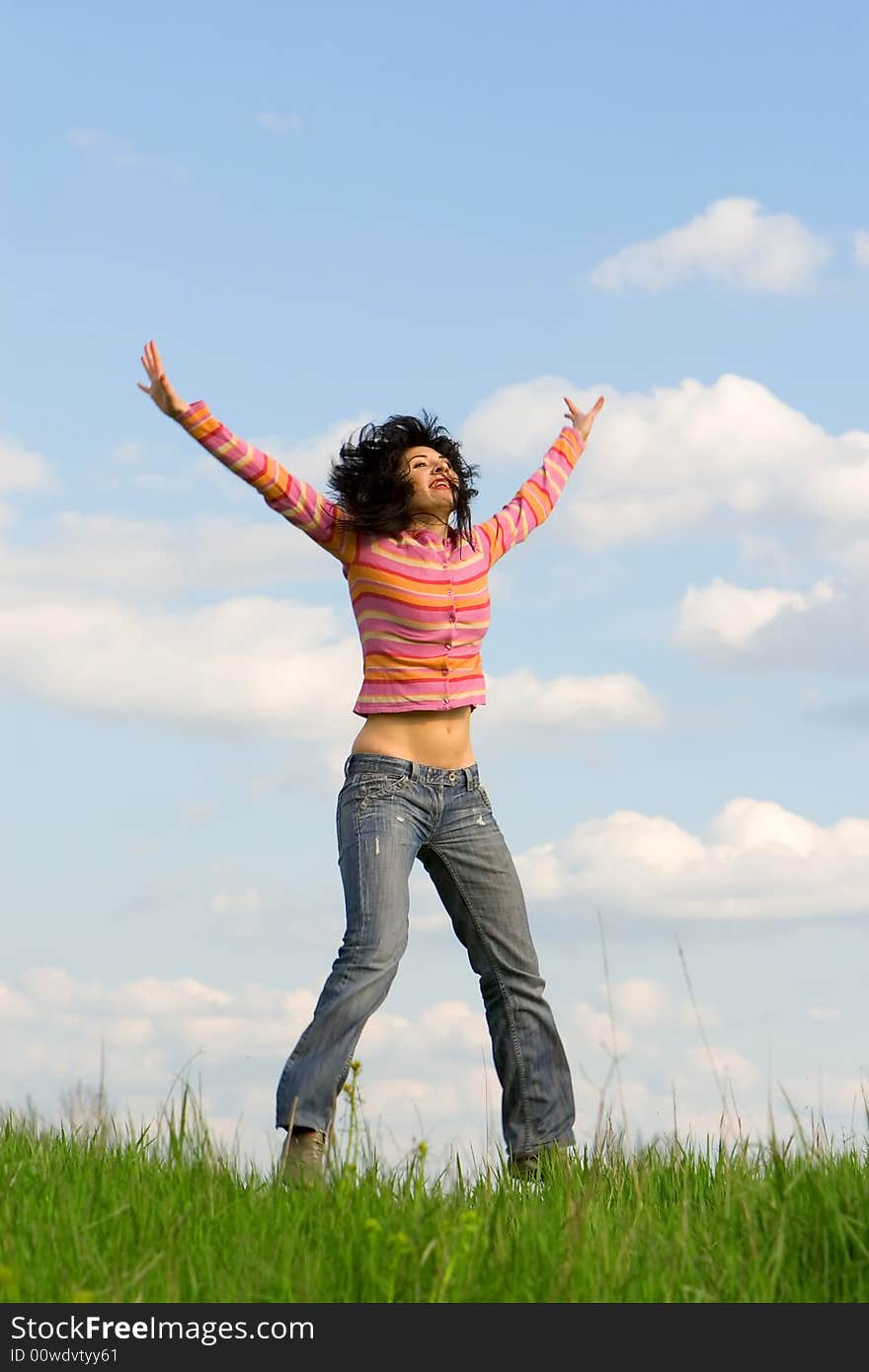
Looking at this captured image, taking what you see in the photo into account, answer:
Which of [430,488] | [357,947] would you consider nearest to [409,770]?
[357,947]

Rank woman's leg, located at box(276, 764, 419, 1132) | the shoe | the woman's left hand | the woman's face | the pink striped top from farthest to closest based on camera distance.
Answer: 1. the woman's left hand
2. the woman's face
3. the pink striped top
4. woman's leg, located at box(276, 764, 419, 1132)
5. the shoe

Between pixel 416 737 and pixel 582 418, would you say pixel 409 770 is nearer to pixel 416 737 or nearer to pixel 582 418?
pixel 416 737

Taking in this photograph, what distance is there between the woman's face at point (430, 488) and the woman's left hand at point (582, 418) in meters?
1.07

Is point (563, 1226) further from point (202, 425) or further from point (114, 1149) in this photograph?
point (202, 425)

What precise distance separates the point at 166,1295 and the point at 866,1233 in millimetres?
1863

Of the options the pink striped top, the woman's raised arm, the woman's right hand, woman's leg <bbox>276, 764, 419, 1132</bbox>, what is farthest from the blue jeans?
the woman's right hand

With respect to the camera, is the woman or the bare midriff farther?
the bare midriff

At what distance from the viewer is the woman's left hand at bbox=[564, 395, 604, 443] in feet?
23.0

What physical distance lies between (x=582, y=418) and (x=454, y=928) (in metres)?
2.55

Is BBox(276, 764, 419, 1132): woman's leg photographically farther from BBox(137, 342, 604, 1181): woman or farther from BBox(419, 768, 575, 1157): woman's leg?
BBox(419, 768, 575, 1157): woman's leg

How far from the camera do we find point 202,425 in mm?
5719

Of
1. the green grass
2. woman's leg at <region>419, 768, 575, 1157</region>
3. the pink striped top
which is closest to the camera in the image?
the green grass

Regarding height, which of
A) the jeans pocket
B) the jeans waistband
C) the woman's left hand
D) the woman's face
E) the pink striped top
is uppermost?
the woman's left hand
